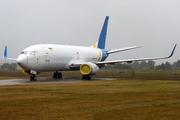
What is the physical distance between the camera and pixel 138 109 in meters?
7.79

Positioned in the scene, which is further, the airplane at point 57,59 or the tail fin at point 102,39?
the tail fin at point 102,39

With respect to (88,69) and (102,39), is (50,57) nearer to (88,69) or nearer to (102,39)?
(88,69)

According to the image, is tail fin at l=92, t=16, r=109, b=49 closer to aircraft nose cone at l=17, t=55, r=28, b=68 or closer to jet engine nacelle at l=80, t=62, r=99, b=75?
jet engine nacelle at l=80, t=62, r=99, b=75

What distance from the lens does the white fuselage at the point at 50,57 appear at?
22.2m

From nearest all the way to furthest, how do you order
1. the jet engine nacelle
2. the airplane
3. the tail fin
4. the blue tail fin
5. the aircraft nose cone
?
the aircraft nose cone
the airplane
the jet engine nacelle
the tail fin
the blue tail fin

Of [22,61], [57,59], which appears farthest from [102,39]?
[22,61]

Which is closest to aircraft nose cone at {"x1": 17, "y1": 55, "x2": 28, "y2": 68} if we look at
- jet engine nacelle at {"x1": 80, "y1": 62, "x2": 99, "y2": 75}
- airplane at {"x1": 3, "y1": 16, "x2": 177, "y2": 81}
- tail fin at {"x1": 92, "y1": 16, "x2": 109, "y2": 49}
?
airplane at {"x1": 3, "y1": 16, "x2": 177, "y2": 81}

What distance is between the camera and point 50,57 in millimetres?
24047

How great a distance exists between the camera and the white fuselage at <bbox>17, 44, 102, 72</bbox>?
22.2 metres

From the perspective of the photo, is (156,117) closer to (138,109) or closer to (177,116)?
(177,116)

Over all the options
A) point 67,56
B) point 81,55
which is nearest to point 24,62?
point 67,56

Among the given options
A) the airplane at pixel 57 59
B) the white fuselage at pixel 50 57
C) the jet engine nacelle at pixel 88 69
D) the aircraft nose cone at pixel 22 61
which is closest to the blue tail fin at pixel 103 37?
the airplane at pixel 57 59

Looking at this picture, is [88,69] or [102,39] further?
[102,39]

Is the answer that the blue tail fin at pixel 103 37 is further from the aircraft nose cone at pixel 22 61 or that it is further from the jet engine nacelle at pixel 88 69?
the aircraft nose cone at pixel 22 61
